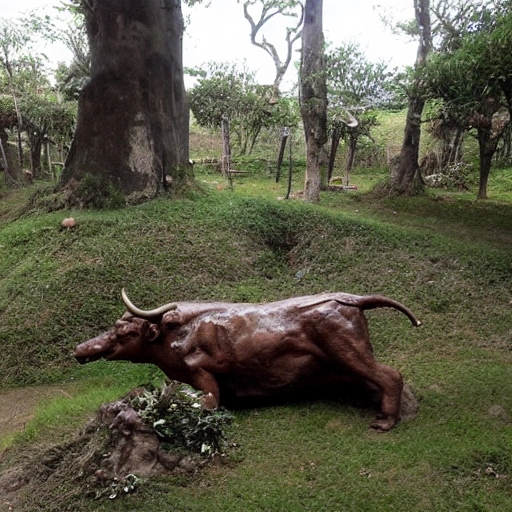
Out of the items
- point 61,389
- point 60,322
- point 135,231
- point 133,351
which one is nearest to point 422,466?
point 133,351

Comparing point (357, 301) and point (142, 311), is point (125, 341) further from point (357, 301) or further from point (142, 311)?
point (357, 301)

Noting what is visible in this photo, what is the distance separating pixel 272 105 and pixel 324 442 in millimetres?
16880

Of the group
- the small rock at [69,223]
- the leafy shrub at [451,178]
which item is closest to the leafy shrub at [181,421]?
the small rock at [69,223]

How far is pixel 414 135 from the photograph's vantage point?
13.6 m

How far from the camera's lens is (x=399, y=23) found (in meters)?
18.0

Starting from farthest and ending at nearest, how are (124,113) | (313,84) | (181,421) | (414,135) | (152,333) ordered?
(414,135) < (313,84) < (124,113) < (152,333) < (181,421)

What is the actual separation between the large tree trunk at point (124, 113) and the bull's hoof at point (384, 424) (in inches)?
264

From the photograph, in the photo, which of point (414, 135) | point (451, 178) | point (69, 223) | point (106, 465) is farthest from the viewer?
point (451, 178)

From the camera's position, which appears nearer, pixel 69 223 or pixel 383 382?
pixel 383 382

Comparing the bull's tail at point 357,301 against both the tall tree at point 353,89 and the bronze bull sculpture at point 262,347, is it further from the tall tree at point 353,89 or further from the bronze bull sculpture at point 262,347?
the tall tree at point 353,89

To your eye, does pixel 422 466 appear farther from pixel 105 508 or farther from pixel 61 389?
pixel 61 389

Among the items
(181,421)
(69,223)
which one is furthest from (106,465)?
(69,223)

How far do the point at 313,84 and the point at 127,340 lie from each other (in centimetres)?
899

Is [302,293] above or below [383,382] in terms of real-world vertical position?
below
